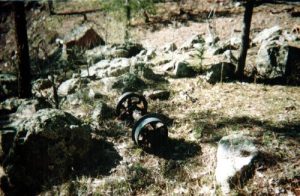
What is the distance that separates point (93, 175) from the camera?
274 inches

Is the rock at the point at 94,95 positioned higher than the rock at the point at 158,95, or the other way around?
the rock at the point at 158,95


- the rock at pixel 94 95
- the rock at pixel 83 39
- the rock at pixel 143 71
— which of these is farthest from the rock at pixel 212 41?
the rock at pixel 83 39

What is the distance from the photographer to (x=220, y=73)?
990cm

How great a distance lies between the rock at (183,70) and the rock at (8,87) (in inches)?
227

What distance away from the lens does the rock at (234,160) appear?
5.83m

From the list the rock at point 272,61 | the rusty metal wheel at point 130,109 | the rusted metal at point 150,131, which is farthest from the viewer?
the rock at point 272,61

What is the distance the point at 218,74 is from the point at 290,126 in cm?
328

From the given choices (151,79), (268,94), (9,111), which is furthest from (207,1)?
(9,111)

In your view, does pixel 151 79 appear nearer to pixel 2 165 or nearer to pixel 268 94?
pixel 268 94

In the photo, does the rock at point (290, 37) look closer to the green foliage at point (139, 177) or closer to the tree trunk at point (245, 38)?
the tree trunk at point (245, 38)

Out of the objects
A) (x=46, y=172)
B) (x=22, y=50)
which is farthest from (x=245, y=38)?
(x=22, y=50)

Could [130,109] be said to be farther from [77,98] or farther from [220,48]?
[220,48]

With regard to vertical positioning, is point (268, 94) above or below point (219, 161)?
above

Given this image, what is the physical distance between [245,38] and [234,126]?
3009 mm
